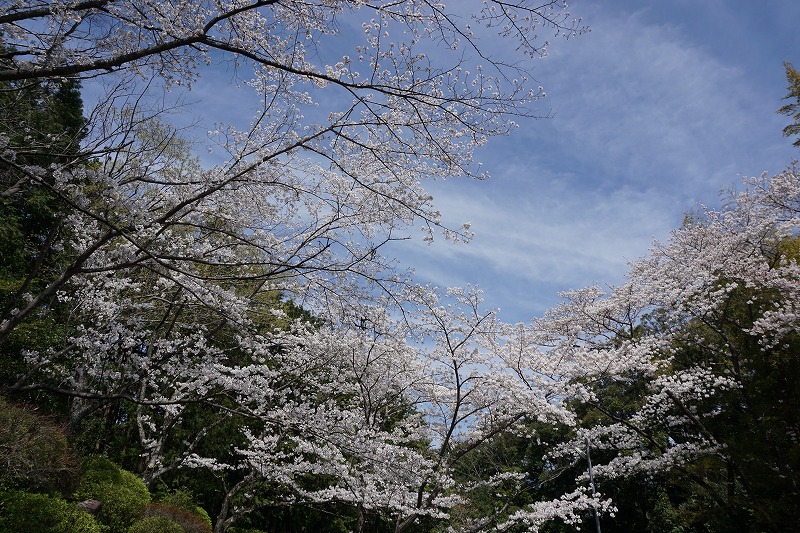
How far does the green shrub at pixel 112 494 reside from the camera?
8109 mm

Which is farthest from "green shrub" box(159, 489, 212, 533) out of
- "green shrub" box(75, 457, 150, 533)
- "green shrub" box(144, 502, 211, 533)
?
"green shrub" box(75, 457, 150, 533)

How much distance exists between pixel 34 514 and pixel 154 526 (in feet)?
6.48

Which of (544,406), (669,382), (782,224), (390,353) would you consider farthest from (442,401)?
(782,224)

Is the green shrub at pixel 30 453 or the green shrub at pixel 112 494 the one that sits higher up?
the green shrub at pixel 30 453

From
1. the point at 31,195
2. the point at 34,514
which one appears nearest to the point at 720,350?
the point at 34,514

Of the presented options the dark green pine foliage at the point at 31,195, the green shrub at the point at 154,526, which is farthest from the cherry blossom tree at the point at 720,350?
the dark green pine foliage at the point at 31,195

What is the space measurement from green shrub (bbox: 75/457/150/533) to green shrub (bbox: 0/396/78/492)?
663 mm

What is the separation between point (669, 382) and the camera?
34.4 feet

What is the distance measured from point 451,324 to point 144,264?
539 cm

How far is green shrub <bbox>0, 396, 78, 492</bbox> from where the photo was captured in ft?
20.5

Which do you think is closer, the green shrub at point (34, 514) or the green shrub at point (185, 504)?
the green shrub at point (34, 514)

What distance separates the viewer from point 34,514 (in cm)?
630

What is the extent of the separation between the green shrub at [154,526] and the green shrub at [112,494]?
0.32m

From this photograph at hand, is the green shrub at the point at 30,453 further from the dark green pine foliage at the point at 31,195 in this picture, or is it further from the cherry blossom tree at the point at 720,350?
the cherry blossom tree at the point at 720,350
